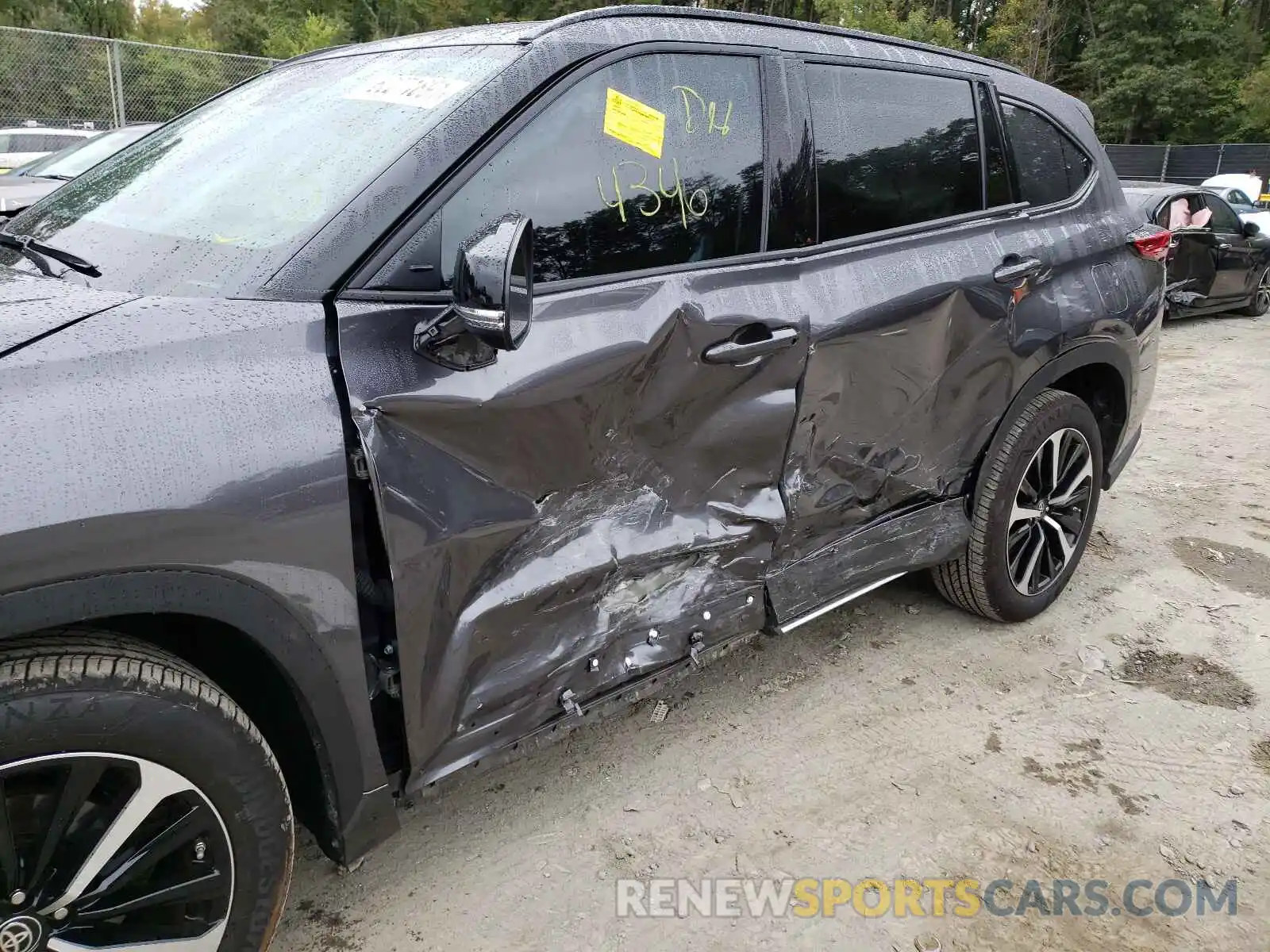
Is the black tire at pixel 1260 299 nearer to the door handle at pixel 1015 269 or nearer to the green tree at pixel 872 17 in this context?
the door handle at pixel 1015 269

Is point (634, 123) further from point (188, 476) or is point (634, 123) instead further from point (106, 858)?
point (106, 858)

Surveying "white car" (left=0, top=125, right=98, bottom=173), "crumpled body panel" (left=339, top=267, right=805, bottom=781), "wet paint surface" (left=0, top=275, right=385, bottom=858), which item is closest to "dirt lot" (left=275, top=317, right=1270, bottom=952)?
"crumpled body panel" (left=339, top=267, right=805, bottom=781)

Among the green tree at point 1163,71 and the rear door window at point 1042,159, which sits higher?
the green tree at point 1163,71

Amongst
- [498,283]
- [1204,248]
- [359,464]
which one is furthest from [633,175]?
[1204,248]

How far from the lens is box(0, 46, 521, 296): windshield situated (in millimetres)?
1852

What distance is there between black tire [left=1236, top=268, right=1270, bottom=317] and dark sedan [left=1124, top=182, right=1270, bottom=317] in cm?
2

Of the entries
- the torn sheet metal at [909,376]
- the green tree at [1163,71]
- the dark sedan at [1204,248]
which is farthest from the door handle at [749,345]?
the green tree at [1163,71]

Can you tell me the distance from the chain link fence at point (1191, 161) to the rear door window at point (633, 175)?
27041 mm

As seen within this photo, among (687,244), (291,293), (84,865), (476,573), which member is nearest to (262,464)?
(291,293)

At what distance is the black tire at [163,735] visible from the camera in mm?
1401

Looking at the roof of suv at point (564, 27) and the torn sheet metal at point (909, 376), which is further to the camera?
the torn sheet metal at point (909, 376)

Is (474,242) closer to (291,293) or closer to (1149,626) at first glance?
(291,293)

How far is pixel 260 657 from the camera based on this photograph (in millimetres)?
1716

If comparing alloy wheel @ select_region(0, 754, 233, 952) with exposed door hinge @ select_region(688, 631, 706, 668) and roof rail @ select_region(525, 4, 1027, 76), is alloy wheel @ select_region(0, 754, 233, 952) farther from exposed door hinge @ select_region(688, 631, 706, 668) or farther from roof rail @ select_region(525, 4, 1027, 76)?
roof rail @ select_region(525, 4, 1027, 76)
